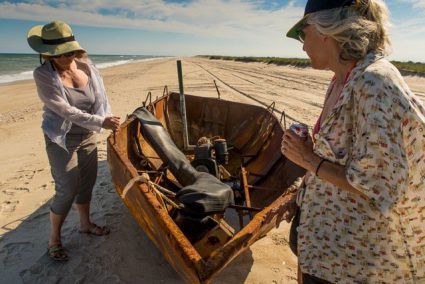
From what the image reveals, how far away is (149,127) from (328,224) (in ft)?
10.3

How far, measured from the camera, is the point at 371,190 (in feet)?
4.06

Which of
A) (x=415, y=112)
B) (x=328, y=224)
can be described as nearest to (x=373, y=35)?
(x=415, y=112)

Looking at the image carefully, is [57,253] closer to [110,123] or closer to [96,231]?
[96,231]

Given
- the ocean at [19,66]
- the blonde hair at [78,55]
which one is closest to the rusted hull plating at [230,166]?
the blonde hair at [78,55]

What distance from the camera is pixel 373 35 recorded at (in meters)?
1.32

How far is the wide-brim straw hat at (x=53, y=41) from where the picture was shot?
9.63 ft

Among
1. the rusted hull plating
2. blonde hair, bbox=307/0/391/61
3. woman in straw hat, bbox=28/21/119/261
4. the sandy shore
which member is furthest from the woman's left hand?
woman in straw hat, bbox=28/21/119/261

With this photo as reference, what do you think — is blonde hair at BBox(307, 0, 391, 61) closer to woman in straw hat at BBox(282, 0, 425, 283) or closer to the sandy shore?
woman in straw hat at BBox(282, 0, 425, 283)

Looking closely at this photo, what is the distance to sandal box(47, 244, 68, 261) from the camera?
3.32 m

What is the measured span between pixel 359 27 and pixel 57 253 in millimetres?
3255

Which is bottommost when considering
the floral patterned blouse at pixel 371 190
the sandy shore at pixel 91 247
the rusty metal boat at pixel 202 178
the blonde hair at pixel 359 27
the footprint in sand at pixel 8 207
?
the footprint in sand at pixel 8 207

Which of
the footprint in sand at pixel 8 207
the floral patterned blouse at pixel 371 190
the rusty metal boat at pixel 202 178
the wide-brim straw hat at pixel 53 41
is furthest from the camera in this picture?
the footprint in sand at pixel 8 207

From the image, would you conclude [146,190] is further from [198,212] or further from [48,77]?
[48,77]

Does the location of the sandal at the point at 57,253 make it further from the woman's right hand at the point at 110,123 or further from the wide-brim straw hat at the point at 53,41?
the wide-brim straw hat at the point at 53,41
